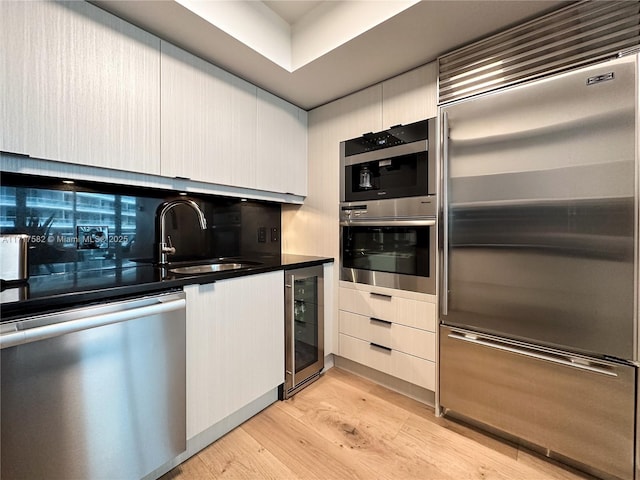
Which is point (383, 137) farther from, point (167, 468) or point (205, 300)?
point (167, 468)

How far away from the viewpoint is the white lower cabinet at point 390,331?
1708 millimetres

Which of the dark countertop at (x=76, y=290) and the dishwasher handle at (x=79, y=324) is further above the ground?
the dark countertop at (x=76, y=290)

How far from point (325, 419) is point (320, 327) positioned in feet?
2.03

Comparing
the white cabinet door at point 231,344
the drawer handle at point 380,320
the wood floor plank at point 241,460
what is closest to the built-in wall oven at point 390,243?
the drawer handle at point 380,320

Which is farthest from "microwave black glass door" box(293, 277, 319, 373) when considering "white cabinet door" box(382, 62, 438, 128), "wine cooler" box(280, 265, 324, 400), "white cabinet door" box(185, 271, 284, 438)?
"white cabinet door" box(382, 62, 438, 128)

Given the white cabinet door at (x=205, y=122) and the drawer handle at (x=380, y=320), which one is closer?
the white cabinet door at (x=205, y=122)

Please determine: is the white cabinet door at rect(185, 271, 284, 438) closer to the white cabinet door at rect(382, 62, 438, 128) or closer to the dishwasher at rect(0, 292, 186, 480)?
the dishwasher at rect(0, 292, 186, 480)

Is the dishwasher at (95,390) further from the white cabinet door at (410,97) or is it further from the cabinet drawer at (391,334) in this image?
the white cabinet door at (410,97)

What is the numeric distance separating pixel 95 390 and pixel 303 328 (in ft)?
4.00

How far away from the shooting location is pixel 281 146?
215 centimetres

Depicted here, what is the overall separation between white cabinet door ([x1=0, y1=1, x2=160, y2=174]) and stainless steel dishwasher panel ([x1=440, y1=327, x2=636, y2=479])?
204 cm

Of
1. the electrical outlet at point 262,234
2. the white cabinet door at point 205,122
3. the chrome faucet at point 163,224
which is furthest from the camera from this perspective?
the electrical outlet at point 262,234

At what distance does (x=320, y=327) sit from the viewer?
2092 millimetres

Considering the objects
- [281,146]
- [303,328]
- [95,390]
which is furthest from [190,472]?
[281,146]
